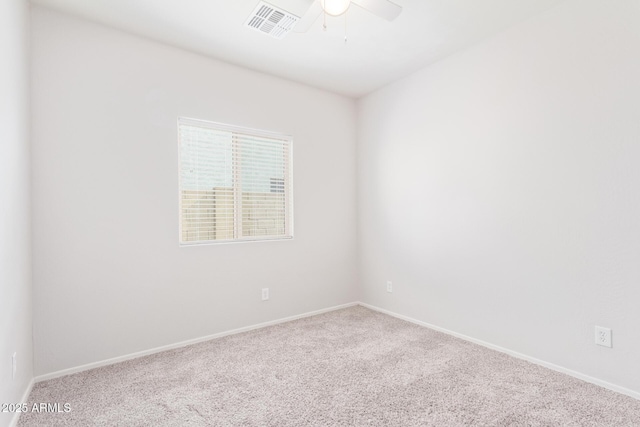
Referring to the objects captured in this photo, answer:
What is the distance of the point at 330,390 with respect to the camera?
82.7 inches

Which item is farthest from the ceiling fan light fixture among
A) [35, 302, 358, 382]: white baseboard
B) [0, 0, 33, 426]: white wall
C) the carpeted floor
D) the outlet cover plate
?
[35, 302, 358, 382]: white baseboard

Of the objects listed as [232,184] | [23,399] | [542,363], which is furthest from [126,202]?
[542,363]

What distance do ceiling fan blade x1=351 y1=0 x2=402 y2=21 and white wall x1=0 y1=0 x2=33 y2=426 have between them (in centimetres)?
190

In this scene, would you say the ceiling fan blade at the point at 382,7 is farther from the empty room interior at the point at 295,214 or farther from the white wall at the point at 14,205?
Result: the white wall at the point at 14,205

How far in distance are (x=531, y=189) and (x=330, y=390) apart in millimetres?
2070

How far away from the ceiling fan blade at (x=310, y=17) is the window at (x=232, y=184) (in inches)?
→ 51.7

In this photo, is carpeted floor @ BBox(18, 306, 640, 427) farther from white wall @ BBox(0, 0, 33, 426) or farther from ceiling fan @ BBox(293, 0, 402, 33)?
ceiling fan @ BBox(293, 0, 402, 33)

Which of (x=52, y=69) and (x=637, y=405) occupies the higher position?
(x=52, y=69)

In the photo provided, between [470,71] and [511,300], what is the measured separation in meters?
1.98

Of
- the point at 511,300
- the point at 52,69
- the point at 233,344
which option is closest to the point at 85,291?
the point at 233,344

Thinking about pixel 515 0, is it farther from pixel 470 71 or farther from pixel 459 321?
pixel 459 321

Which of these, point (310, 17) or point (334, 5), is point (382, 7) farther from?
point (310, 17)

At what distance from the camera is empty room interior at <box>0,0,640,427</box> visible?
1.98 metres

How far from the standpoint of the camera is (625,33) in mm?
2016
